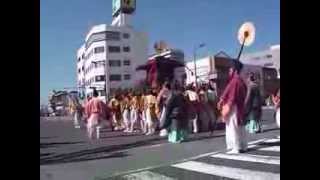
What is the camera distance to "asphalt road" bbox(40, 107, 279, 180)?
369 centimetres

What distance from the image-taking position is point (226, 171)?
3.83m

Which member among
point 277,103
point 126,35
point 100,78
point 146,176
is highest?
point 126,35

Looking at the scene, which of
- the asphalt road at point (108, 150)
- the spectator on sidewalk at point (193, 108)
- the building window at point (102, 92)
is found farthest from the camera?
the spectator on sidewalk at point (193, 108)

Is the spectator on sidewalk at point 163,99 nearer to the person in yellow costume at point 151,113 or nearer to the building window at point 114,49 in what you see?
the person in yellow costume at point 151,113

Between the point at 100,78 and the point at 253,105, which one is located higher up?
the point at 100,78

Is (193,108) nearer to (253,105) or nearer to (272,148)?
(253,105)

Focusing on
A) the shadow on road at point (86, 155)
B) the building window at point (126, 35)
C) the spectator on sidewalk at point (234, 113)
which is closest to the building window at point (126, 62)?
the building window at point (126, 35)

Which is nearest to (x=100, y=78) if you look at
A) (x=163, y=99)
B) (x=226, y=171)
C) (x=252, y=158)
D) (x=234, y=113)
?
(x=163, y=99)

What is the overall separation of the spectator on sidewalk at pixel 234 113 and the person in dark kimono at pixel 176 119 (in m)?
0.27

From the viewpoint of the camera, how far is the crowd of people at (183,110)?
152 inches

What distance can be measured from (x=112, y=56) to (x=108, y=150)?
2.09 feet
